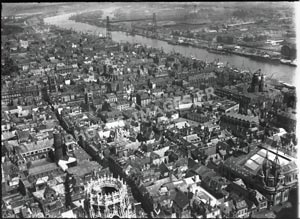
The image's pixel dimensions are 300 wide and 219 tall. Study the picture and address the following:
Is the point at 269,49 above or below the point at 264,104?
above

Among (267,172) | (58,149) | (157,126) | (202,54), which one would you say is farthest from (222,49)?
(267,172)

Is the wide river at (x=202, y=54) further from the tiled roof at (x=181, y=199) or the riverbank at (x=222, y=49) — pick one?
the tiled roof at (x=181, y=199)

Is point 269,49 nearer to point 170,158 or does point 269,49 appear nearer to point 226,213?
point 170,158

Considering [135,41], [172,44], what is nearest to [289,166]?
→ [172,44]

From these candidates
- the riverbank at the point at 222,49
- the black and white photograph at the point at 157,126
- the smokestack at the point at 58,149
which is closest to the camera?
the black and white photograph at the point at 157,126

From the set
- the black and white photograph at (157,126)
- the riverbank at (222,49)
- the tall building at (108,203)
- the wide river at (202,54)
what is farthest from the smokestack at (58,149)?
the riverbank at (222,49)

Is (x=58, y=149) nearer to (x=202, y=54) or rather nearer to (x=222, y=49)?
(x=222, y=49)

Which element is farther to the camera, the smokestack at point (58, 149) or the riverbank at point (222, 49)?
the riverbank at point (222, 49)
